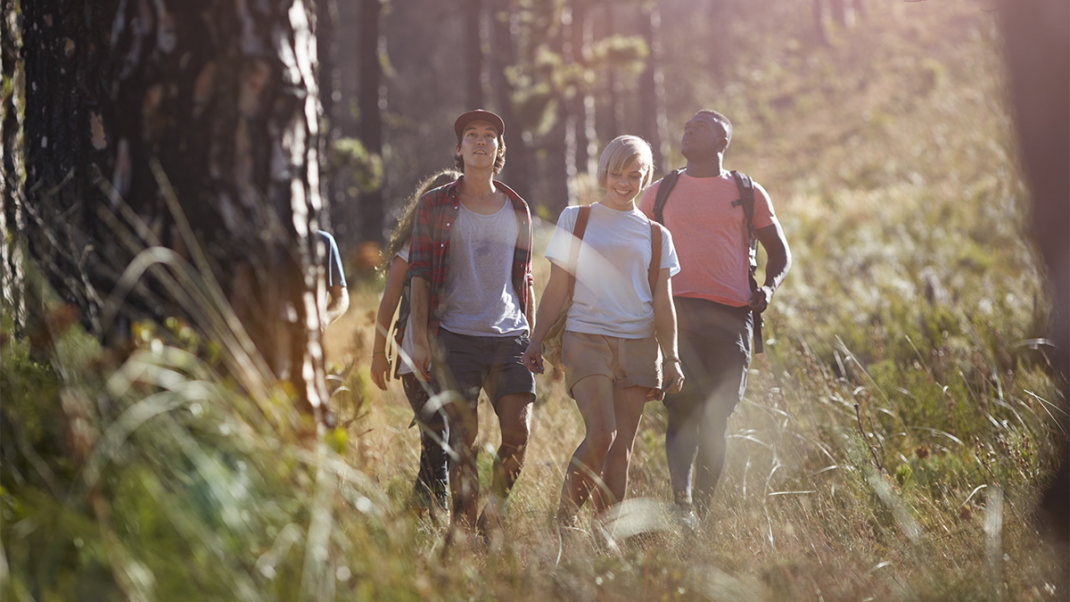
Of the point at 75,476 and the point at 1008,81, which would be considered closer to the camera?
the point at 75,476

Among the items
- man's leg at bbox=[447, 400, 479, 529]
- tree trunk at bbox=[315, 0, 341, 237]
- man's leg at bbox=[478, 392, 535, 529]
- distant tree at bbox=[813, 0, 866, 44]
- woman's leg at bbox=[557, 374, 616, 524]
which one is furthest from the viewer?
distant tree at bbox=[813, 0, 866, 44]

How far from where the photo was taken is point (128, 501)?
1.84 metres

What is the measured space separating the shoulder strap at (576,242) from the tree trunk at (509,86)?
951cm

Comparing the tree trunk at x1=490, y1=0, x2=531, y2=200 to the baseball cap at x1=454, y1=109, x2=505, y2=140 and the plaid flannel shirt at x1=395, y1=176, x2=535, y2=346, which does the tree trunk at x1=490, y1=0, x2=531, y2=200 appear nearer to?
the baseball cap at x1=454, y1=109, x2=505, y2=140

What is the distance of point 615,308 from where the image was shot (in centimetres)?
382

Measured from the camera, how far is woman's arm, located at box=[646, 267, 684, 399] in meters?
3.81

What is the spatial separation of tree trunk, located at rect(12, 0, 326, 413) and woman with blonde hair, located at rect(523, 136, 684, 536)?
4.89ft

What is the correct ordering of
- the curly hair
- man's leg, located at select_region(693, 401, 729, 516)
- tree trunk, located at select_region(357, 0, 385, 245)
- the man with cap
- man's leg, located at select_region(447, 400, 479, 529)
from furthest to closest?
tree trunk, located at select_region(357, 0, 385, 245), man's leg, located at select_region(693, 401, 729, 516), the curly hair, the man with cap, man's leg, located at select_region(447, 400, 479, 529)

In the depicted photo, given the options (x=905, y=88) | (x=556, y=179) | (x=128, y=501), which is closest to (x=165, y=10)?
(x=128, y=501)

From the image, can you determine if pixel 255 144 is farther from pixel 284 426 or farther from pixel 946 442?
pixel 946 442

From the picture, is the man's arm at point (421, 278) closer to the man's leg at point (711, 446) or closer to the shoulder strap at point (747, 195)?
the man's leg at point (711, 446)

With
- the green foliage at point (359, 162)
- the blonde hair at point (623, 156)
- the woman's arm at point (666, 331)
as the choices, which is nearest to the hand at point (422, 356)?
the woman's arm at point (666, 331)

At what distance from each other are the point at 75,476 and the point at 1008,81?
3.04 metres

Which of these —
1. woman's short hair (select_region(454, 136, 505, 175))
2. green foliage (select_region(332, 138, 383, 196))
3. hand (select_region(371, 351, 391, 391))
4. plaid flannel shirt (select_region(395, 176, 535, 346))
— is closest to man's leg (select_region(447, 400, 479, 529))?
hand (select_region(371, 351, 391, 391))
